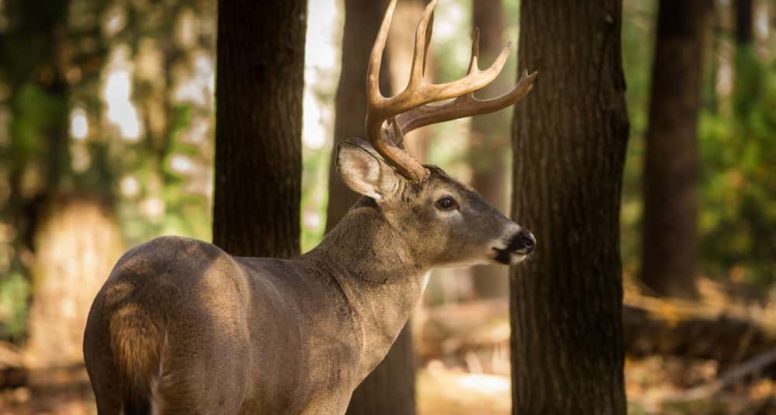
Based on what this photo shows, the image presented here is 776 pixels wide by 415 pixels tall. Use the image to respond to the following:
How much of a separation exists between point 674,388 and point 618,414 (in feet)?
19.5

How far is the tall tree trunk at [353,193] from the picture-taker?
921 centimetres

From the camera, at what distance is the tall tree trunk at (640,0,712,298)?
14836mm

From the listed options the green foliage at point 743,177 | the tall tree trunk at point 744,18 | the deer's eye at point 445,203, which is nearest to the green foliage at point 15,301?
the deer's eye at point 445,203

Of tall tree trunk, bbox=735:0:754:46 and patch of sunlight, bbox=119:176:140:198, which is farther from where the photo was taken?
tall tree trunk, bbox=735:0:754:46

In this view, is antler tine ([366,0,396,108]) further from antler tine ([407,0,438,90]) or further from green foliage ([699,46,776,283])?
green foliage ([699,46,776,283])

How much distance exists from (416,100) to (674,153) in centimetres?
960

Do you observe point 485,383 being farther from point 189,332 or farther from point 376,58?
point 189,332

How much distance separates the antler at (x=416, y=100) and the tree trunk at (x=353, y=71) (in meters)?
2.66

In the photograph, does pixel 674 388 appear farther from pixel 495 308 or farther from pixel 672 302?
pixel 495 308

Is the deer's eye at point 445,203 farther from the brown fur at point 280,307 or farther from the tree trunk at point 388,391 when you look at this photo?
the tree trunk at point 388,391

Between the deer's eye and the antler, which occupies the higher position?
the antler

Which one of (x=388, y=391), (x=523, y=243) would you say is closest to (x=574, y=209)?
(x=523, y=243)

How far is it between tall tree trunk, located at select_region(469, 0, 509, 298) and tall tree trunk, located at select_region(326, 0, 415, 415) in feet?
27.5

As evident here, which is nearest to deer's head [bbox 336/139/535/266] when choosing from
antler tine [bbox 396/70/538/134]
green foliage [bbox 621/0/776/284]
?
antler tine [bbox 396/70/538/134]
